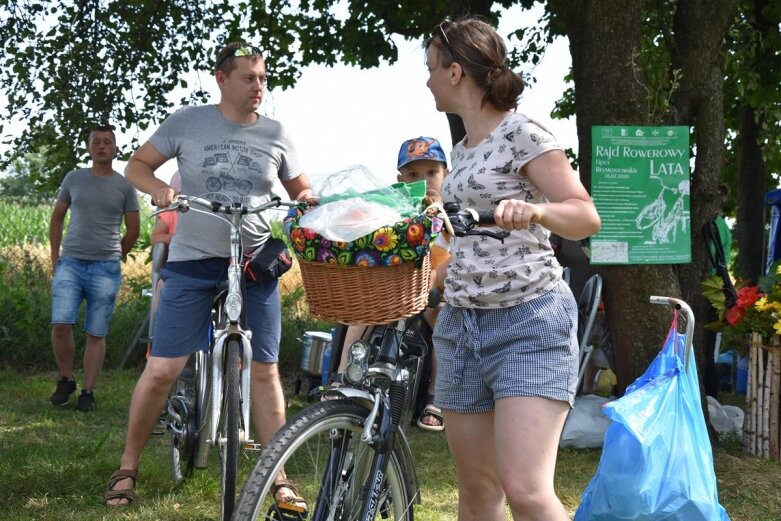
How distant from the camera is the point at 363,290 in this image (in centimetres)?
289

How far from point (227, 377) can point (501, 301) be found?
1530 millimetres

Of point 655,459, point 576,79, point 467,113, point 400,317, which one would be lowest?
point 655,459

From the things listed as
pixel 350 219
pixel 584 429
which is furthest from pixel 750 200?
pixel 350 219

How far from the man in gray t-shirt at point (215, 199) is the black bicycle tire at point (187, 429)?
0.14 meters

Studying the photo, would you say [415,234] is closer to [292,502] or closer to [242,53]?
[292,502]

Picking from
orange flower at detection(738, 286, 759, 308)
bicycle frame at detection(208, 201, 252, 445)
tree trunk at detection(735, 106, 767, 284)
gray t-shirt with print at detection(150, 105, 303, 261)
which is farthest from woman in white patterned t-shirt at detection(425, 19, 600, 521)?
tree trunk at detection(735, 106, 767, 284)

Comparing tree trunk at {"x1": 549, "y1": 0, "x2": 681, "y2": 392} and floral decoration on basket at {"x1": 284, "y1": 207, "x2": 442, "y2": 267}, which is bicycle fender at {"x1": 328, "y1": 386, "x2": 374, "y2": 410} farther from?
tree trunk at {"x1": 549, "y1": 0, "x2": 681, "y2": 392}

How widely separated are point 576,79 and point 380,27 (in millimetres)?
5274

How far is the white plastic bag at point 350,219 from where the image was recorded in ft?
9.37

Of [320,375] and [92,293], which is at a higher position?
[92,293]

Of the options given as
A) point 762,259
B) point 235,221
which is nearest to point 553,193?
point 235,221

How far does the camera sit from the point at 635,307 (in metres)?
6.39

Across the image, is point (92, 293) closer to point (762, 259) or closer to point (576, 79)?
point (576, 79)

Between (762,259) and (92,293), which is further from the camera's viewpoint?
(762,259)
